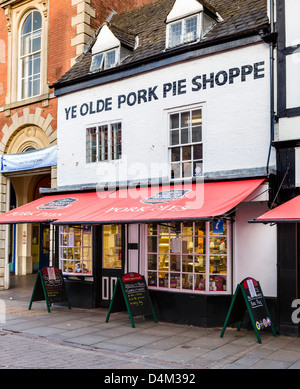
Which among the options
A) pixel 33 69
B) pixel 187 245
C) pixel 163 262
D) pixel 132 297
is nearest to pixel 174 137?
pixel 187 245

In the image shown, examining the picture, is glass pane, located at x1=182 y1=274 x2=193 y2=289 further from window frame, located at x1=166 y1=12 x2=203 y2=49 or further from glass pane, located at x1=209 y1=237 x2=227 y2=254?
window frame, located at x1=166 y1=12 x2=203 y2=49

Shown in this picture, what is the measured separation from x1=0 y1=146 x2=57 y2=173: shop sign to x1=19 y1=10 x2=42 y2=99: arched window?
7.28ft

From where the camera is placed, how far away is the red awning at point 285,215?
743 cm

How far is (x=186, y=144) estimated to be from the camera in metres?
10.4

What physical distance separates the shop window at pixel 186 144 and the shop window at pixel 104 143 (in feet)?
5.67

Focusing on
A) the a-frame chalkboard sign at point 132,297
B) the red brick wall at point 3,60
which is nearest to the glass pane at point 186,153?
the a-frame chalkboard sign at point 132,297

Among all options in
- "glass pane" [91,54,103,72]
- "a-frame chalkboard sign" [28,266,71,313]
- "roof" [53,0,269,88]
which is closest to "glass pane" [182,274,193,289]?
"a-frame chalkboard sign" [28,266,71,313]

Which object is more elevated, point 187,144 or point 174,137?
point 174,137

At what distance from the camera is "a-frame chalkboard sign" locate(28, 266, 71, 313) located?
1121 cm

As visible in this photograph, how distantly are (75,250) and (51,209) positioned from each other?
163cm

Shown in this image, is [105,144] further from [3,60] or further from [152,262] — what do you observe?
[3,60]

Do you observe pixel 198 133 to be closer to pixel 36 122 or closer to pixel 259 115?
pixel 259 115

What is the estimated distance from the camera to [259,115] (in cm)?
937
